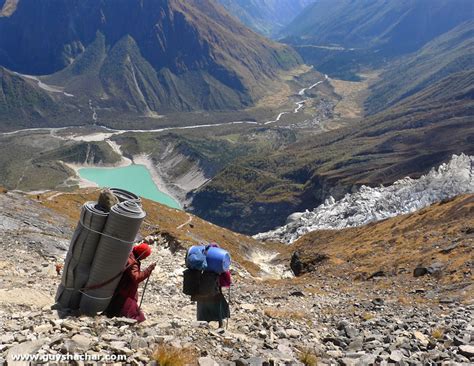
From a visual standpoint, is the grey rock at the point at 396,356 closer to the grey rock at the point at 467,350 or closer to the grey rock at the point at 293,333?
the grey rock at the point at 467,350

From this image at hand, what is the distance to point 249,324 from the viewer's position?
12703 millimetres

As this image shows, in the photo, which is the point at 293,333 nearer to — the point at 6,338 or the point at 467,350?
the point at 467,350

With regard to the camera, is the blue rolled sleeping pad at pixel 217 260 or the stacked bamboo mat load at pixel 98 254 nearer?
the stacked bamboo mat load at pixel 98 254

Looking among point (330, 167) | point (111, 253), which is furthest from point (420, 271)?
point (330, 167)

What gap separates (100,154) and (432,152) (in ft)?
398

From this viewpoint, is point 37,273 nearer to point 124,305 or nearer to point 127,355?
point 124,305

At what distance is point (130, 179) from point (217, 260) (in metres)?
165

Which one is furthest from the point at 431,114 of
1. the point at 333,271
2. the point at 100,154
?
the point at 333,271

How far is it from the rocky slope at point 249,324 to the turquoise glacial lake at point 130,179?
129 metres

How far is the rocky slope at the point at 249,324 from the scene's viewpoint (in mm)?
8484

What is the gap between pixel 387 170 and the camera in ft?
376

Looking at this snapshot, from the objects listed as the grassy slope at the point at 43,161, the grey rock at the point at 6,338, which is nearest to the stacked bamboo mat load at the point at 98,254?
the grey rock at the point at 6,338

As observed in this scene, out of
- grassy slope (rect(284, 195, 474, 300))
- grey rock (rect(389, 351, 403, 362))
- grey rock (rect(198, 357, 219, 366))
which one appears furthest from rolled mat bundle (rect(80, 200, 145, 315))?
grassy slope (rect(284, 195, 474, 300))

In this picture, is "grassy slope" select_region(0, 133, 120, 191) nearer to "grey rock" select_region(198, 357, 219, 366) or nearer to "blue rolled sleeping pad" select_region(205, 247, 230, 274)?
"blue rolled sleeping pad" select_region(205, 247, 230, 274)
